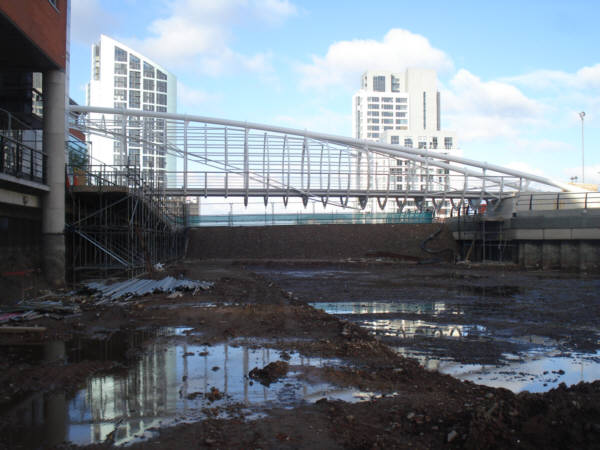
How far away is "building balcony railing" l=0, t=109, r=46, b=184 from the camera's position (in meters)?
13.9

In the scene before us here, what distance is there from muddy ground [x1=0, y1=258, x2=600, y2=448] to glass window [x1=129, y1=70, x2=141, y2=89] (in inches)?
3472

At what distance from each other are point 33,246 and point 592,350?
14.9 m

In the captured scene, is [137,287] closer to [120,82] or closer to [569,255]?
[569,255]

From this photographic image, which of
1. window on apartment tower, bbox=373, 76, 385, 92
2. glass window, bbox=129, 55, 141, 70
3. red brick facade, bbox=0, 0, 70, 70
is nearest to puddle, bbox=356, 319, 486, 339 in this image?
red brick facade, bbox=0, 0, 70, 70

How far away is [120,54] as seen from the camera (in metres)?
94.6

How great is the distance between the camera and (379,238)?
43.2 meters

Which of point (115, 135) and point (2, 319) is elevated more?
point (115, 135)

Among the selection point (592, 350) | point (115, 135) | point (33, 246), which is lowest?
point (592, 350)

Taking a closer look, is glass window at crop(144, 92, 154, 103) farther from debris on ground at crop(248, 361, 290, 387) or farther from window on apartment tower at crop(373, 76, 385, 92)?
debris on ground at crop(248, 361, 290, 387)

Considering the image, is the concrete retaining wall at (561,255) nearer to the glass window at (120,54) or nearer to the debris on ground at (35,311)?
the debris on ground at (35,311)

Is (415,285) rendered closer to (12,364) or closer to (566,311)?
(566,311)

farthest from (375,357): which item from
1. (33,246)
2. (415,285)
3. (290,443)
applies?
(415,285)

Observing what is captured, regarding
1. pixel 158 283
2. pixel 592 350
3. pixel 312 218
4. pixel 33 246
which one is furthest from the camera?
pixel 312 218

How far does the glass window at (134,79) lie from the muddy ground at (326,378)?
8818cm
